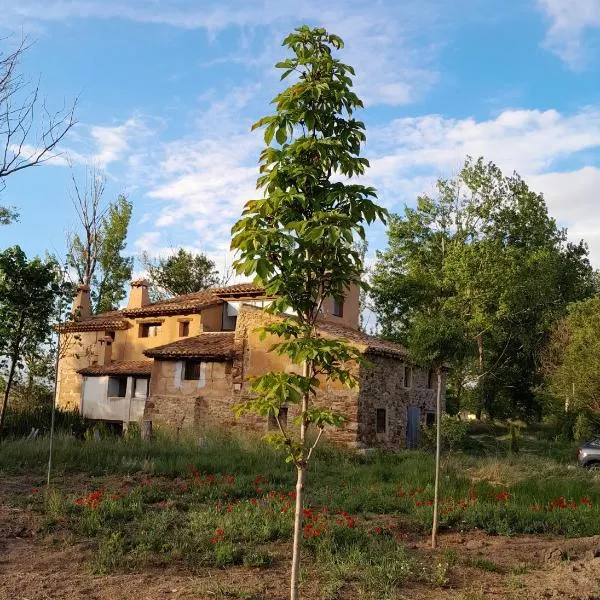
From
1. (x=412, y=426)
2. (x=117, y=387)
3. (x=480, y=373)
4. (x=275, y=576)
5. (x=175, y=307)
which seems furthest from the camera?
(x=480, y=373)

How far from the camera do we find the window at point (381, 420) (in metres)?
25.2

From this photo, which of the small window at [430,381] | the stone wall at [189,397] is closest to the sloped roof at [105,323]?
the stone wall at [189,397]

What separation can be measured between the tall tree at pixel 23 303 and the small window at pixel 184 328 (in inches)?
571

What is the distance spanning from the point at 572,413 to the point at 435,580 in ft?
96.1

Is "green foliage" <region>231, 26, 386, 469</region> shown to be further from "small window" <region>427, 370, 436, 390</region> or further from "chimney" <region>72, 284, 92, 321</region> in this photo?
"chimney" <region>72, 284, 92, 321</region>

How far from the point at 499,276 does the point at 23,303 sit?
26739 millimetres

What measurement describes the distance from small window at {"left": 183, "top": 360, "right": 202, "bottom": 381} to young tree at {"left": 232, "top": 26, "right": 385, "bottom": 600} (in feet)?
72.1

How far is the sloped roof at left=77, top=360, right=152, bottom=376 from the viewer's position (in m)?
31.4

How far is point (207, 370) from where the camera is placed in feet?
88.4

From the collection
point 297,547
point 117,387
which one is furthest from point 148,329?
point 297,547

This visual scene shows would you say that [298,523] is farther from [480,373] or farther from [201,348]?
[480,373]

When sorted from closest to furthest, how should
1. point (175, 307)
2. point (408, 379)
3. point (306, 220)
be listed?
1. point (306, 220)
2. point (408, 379)
3. point (175, 307)

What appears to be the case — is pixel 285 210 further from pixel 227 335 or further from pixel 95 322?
pixel 95 322

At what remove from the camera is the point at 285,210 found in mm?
5641
